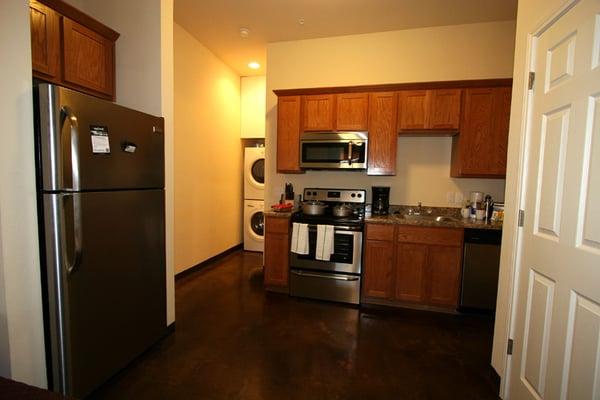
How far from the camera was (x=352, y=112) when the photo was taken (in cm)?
329

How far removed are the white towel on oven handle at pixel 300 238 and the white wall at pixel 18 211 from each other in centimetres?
213

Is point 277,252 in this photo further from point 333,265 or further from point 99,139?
point 99,139

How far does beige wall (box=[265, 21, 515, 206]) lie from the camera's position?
3.24 m

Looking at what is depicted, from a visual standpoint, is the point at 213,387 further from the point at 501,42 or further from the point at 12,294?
the point at 501,42

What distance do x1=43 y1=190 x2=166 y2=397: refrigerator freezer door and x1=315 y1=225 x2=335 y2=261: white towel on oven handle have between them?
1.56m

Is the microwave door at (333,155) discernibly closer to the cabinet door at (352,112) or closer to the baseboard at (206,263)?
the cabinet door at (352,112)

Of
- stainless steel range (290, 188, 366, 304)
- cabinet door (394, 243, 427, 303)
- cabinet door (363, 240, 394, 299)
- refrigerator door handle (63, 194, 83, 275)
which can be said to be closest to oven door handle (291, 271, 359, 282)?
stainless steel range (290, 188, 366, 304)

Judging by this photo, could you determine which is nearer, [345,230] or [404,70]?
[345,230]

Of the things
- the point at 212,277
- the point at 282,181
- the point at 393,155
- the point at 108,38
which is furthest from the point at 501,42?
the point at 212,277

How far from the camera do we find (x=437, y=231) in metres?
2.85

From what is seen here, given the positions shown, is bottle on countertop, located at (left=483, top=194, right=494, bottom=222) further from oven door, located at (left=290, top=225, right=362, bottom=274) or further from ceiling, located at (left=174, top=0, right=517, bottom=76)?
ceiling, located at (left=174, top=0, right=517, bottom=76)

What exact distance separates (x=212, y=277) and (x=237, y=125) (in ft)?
8.69

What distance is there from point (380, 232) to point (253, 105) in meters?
3.25

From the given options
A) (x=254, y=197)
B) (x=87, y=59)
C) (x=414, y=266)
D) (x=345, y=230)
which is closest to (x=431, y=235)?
(x=414, y=266)
